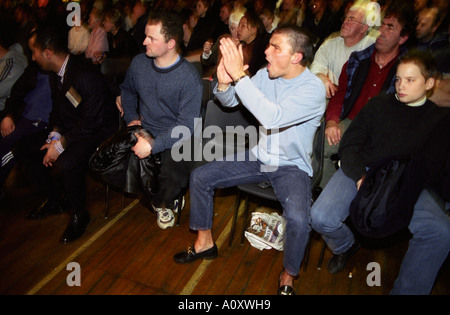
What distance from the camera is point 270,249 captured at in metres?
2.43

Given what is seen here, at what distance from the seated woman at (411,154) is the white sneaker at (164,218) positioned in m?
1.21

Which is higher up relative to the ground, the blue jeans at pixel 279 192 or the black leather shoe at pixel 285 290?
the blue jeans at pixel 279 192

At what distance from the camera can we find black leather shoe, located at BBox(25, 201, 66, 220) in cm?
265

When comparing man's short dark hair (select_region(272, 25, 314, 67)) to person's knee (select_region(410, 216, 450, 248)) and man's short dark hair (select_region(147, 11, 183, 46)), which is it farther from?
person's knee (select_region(410, 216, 450, 248))

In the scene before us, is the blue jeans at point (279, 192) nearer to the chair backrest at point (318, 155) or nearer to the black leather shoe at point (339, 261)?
the chair backrest at point (318, 155)

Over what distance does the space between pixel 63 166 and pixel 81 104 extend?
52 centimetres

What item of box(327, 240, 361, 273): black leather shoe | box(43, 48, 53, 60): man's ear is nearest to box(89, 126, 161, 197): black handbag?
box(43, 48, 53, 60): man's ear

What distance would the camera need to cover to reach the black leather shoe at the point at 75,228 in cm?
241

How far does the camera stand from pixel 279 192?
1985mm

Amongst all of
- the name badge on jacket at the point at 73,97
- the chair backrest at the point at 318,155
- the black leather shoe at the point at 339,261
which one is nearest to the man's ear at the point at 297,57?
the chair backrest at the point at 318,155

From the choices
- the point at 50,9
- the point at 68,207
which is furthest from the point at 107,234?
the point at 50,9

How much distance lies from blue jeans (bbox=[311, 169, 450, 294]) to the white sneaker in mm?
1217

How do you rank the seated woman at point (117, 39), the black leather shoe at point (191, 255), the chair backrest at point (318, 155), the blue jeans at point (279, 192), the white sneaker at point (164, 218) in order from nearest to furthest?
the blue jeans at point (279, 192), the chair backrest at point (318, 155), the black leather shoe at point (191, 255), the white sneaker at point (164, 218), the seated woman at point (117, 39)

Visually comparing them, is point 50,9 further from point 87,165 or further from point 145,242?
point 145,242
